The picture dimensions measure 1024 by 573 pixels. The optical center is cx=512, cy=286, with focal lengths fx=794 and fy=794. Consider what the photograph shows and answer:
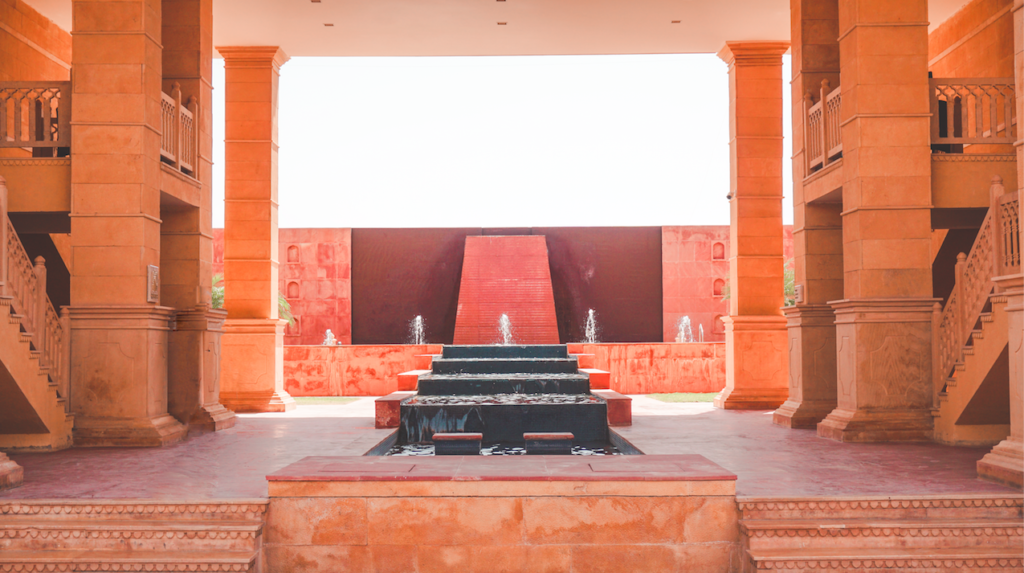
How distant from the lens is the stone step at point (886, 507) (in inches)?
226

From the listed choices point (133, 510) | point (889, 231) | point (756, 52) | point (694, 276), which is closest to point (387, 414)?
point (133, 510)

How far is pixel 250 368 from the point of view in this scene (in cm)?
1364

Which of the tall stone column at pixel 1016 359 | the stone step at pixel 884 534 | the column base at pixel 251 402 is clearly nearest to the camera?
the stone step at pixel 884 534

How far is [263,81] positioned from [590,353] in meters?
8.31

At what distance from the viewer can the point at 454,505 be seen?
5785 mm

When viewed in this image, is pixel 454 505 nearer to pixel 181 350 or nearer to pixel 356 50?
pixel 181 350

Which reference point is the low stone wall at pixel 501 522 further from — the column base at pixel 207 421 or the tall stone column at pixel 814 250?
the tall stone column at pixel 814 250

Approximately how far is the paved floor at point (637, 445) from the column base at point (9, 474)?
106 mm

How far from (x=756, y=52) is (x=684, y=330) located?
8.56 meters

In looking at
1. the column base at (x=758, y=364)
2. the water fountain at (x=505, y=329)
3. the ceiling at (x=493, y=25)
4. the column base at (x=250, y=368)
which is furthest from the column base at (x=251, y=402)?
the column base at (x=758, y=364)

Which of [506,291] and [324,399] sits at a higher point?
[506,291]

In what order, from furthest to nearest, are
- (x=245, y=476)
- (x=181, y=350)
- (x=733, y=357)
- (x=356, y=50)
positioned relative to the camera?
(x=356, y=50) < (x=733, y=357) < (x=181, y=350) < (x=245, y=476)

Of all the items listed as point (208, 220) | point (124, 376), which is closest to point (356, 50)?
point (208, 220)

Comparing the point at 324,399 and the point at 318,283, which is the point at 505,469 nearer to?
the point at 324,399
